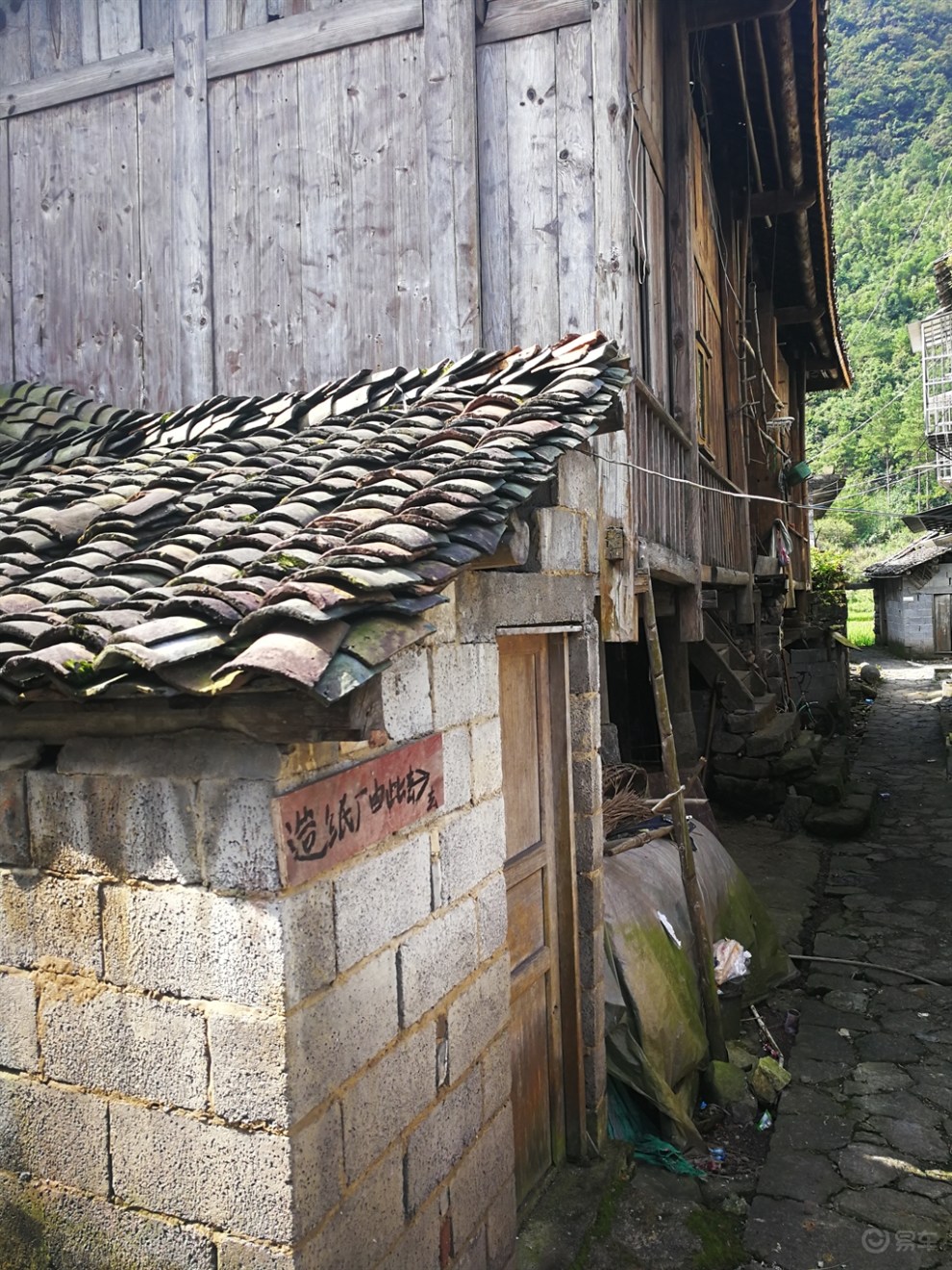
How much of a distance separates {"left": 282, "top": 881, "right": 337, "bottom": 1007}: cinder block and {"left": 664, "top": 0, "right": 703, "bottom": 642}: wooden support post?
17.0 feet

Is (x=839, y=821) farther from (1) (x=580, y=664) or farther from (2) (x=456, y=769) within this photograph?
(2) (x=456, y=769)

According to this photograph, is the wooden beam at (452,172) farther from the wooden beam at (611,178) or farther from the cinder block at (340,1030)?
the cinder block at (340,1030)

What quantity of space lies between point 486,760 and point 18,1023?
1.83 meters

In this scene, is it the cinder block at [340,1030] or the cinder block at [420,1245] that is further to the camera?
the cinder block at [420,1245]

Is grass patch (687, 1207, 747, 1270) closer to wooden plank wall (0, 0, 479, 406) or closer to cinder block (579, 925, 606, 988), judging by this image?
cinder block (579, 925, 606, 988)

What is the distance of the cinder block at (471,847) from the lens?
3629mm

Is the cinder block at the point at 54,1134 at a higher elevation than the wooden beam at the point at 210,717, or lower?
lower

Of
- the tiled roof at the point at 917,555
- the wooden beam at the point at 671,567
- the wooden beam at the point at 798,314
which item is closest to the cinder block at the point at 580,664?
the wooden beam at the point at 671,567

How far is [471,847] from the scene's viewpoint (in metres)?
3.82

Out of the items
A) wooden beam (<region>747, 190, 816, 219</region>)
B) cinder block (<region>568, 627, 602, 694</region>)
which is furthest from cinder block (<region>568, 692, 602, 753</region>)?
wooden beam (<region>747, 190, 816, 219</region>)

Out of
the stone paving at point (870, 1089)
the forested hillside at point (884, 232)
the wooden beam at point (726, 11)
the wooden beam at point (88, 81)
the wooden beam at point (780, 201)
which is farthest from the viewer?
the forested hillside at point (884, 232)

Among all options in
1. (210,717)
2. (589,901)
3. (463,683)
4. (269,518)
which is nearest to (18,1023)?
(210,717)

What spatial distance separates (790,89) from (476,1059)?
8136 millimetres

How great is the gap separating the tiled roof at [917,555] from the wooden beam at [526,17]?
28233 mm
